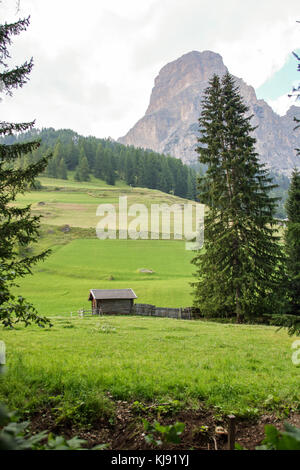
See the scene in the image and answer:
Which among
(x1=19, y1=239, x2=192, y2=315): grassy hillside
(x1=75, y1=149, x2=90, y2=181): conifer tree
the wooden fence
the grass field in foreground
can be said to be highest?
(x1=75, y1=149, x2=90, y2=181): conifer tree

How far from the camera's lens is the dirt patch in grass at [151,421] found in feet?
14.3

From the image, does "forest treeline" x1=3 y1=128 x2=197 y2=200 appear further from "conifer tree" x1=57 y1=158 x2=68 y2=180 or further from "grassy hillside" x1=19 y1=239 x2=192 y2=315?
"grassy hillside" x1=19 y1=239 x2=192 y2=315

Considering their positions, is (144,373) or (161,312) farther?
(161,312)

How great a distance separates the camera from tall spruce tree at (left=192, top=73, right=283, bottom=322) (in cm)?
2334

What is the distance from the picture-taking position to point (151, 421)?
5055 millimetres

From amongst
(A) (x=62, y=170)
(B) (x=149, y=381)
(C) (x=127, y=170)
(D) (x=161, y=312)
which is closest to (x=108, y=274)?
(D) (x=161, y=312)

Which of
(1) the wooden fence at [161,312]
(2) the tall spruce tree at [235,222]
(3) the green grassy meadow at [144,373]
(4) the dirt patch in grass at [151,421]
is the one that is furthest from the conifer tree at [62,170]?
(4) the dirt patch in grass at [151,421]

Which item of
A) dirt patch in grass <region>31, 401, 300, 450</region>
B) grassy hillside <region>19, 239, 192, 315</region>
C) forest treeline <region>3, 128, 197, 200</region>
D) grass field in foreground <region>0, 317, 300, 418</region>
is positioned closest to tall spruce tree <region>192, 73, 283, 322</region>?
grass field in foreground <region>0, 317, 300, 418</region>

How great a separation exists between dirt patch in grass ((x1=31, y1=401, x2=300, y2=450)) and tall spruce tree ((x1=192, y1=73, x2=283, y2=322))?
60.1ft

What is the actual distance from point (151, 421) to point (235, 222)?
65.7 ft

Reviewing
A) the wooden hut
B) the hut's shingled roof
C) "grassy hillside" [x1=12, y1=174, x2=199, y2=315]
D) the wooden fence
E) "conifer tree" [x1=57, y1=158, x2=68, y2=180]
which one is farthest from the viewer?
"conifer tree" [x1=57, y1=158, x2=68, y2=180]

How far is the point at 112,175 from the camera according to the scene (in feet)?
493

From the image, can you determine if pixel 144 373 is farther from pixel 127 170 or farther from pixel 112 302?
pixel 127 170
